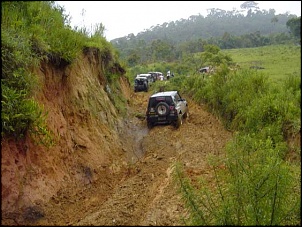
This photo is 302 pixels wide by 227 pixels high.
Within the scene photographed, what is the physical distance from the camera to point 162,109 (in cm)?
1408

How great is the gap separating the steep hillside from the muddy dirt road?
0.31 m

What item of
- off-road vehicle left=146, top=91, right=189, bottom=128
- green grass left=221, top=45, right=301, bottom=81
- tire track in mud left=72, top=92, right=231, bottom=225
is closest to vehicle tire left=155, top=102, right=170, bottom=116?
off-road vehicle left=146, top=91, right=189, bottom=128

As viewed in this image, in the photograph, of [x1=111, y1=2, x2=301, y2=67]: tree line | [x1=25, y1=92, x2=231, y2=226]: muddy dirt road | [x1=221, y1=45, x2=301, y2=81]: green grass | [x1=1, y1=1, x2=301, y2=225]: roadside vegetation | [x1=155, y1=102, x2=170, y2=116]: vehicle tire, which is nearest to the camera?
[x1=1, y1=1, x2=301, y2=225]: roadside vegetation

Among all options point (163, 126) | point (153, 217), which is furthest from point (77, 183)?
point (163, 126)

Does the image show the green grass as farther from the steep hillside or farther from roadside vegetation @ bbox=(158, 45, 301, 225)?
the steep hillside

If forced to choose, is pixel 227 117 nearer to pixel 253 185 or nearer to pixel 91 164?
pixel 91 164

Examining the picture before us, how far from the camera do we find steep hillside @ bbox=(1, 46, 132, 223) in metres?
6.23

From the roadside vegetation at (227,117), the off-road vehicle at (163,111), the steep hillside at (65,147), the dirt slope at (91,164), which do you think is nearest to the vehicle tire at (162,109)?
the off-road vehicle at (163,111)

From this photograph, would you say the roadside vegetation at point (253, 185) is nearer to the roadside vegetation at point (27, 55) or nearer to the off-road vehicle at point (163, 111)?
the roadside vegetation at point (27, 55)

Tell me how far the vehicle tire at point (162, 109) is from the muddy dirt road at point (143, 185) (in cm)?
64

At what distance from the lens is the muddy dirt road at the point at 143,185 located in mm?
6418

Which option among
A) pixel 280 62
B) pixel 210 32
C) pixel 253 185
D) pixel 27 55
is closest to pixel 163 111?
pixel 27 55

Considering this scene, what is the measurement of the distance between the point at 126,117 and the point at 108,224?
29.0 feet

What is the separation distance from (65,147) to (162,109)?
6.45 meters
